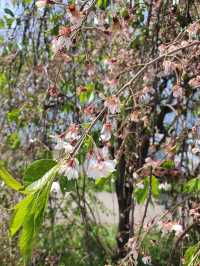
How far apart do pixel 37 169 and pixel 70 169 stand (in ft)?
0.29

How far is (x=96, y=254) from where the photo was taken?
4992mm

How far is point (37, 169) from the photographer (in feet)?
3.99

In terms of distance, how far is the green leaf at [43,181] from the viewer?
1.18 m

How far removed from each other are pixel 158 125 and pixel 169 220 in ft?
6.27

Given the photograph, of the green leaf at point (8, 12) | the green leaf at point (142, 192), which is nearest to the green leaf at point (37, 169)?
the green leaf at point (142, 192)

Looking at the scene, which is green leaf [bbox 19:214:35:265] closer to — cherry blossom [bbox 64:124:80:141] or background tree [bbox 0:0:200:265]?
background tree [bbox 0:0:200:265]

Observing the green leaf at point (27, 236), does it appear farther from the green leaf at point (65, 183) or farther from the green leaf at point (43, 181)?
the green leaf at point (65, 183)

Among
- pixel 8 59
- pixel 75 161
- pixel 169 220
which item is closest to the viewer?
pixel 75 161

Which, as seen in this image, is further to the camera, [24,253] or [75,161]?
[75,161]

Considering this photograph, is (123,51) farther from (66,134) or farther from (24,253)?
(24,253)

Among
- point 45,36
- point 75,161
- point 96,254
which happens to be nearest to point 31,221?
point 75,161

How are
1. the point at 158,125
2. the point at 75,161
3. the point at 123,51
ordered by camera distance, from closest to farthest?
1. the point at 75,161
2. the point at 123,51
3. the point at 158,125

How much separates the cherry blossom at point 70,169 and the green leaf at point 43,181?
32mm

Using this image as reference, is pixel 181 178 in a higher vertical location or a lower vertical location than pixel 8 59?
lower
